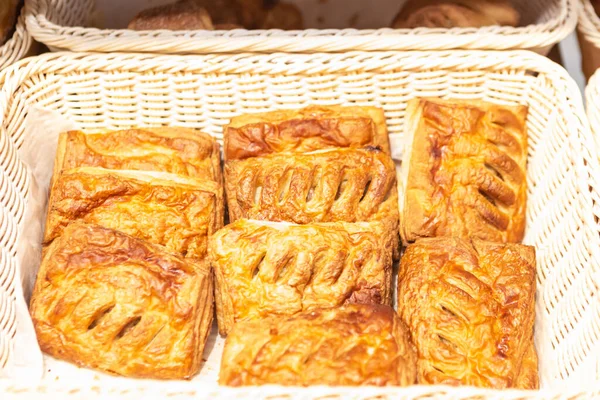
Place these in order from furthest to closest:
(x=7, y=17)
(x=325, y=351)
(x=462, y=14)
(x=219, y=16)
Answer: (x=219, y=16)
(x=462, y=14)
(x=7, y=17)
(x=325, y=351)

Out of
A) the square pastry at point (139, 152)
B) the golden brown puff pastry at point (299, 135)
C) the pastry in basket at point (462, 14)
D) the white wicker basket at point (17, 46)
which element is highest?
the pastry in basket at point (462, 14)

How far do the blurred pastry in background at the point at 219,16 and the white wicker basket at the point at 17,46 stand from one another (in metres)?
0.39

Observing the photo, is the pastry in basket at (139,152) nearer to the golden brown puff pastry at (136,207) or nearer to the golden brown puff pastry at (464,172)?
the golden brown puff pastry at (136,207)

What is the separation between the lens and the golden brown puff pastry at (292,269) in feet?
6.05

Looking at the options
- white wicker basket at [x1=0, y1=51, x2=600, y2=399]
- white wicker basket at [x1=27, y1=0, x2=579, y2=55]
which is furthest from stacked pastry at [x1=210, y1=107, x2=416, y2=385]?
white wicker basket at [x1=27, y1=0, x2=579, y2=55]

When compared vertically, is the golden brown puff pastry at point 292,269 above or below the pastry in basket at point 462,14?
below

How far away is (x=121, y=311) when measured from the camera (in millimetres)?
1764

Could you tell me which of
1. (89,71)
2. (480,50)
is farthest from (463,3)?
(89,71)

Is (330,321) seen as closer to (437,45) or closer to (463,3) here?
(437,45)

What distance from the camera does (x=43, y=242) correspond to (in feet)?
6.57

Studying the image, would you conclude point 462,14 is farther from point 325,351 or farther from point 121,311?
point 121,311

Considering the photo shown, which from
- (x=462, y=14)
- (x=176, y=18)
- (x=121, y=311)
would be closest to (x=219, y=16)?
(x=176, y=18)

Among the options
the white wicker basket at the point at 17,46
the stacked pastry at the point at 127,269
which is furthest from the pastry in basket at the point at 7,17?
the stacked pastry at the point at 127,269

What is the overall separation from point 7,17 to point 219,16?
32.0 inches
